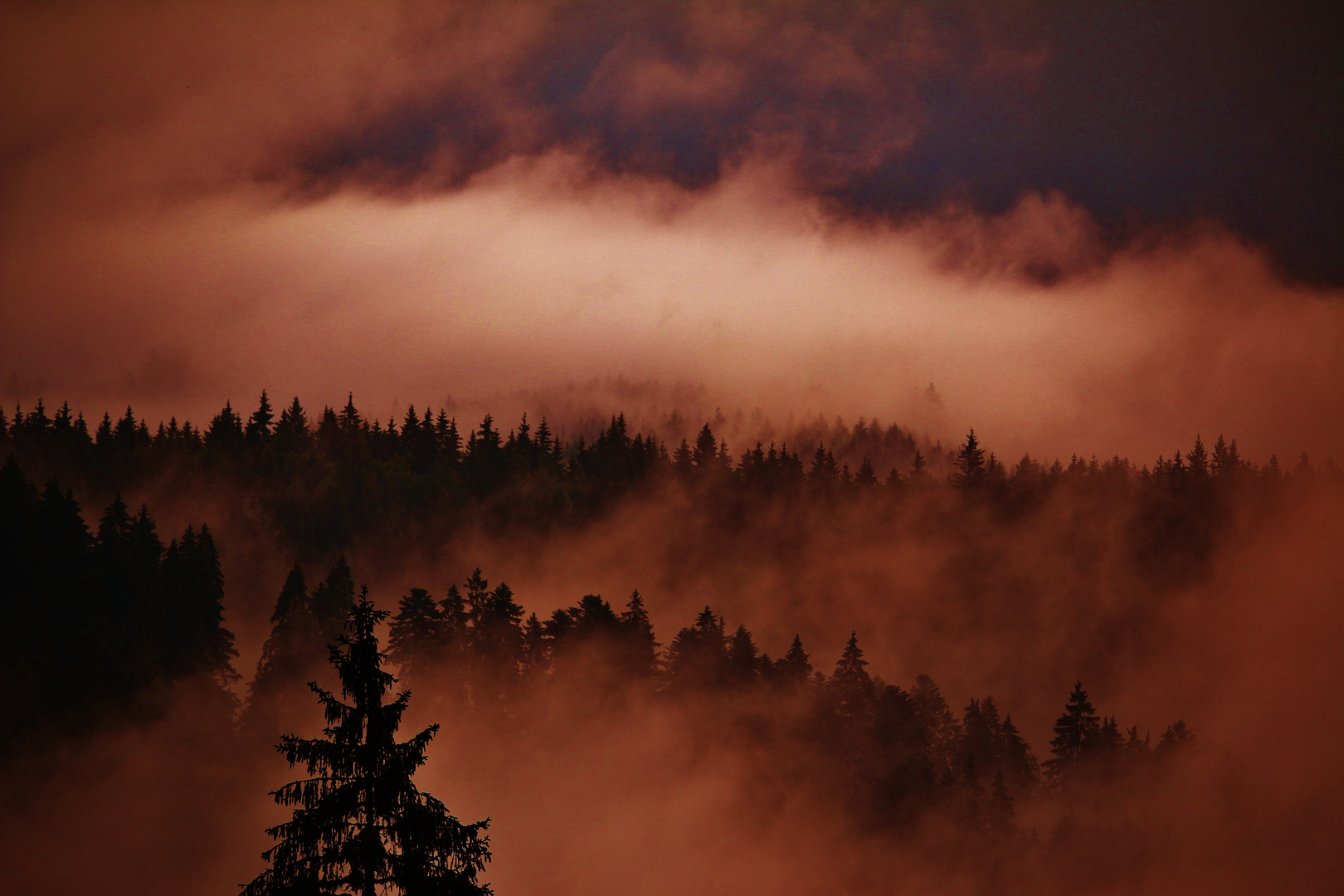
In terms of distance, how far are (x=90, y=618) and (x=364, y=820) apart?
96659 millimetres

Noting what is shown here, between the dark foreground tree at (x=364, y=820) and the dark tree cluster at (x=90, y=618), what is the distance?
91735 mm

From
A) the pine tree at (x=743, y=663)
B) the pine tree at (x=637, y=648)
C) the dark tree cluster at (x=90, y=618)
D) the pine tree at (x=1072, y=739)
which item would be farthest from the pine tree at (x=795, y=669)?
the dark tree cluster at (x=90, y=618)

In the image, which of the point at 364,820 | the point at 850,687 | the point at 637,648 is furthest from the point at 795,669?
the point at 364,820

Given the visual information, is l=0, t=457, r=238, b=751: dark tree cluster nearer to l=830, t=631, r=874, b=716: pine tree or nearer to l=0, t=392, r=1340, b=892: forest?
l=0, t=392, r=1340, b=892: forest

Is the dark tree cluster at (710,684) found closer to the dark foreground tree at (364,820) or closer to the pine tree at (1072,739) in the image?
the pine tree at (1072,739)

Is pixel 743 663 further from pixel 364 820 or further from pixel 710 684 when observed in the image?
pixel 364 820

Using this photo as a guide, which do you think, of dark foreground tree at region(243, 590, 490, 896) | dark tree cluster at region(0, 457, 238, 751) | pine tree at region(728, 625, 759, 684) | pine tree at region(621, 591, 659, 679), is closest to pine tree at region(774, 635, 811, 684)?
pine tree at region(728, 625, 759, 684)

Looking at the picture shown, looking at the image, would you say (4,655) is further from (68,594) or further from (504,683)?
(504,683)

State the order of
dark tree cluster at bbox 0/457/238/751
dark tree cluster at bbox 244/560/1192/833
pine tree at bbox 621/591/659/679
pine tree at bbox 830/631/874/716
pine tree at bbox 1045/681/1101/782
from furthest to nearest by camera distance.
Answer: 1. pine tree at bbox 1045/681/1101/782
2. pine tree at bbox 621/591/659/679
3. pine tree at bbox 830/631/874/716
4. dark tree cluster at bbox 244/560/1192/833
5. dark tree cluster at bbox 0/457/238/751

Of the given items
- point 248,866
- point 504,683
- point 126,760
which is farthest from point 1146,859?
point 126,760

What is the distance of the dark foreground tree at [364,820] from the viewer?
60.1 ft

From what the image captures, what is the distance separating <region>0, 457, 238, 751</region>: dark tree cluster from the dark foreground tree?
91.7 meters

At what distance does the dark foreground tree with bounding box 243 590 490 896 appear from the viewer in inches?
721

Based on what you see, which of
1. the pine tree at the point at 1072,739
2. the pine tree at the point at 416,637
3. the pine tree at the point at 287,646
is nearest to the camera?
the pine tree at the point at 287,646
